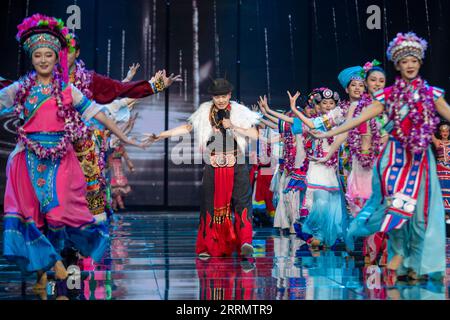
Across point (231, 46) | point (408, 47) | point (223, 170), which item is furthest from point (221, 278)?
point (231, 46)

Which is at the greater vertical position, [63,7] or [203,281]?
[63,7]

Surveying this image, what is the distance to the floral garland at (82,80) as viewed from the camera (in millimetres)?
6219

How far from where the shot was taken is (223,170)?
7059 mm

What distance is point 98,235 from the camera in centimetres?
548

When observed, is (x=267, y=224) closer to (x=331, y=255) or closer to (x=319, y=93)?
(x=319, y=93)

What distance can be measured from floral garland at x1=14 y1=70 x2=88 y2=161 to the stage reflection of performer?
65.8 inches

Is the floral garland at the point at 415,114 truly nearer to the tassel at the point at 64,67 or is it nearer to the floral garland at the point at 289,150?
the tassel at the point at 64,67

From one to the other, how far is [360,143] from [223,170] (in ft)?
3.76

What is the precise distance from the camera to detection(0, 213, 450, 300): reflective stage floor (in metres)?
4.70

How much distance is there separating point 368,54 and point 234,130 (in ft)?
29.5

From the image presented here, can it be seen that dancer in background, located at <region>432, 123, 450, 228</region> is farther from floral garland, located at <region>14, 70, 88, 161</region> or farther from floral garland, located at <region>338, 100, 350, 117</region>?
floral garland, located at <region>14, 70, 88, 161</region>

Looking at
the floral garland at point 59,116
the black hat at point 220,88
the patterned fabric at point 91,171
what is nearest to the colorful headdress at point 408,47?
the black hat at point 220,88

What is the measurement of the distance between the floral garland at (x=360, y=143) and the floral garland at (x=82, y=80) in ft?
6.77
